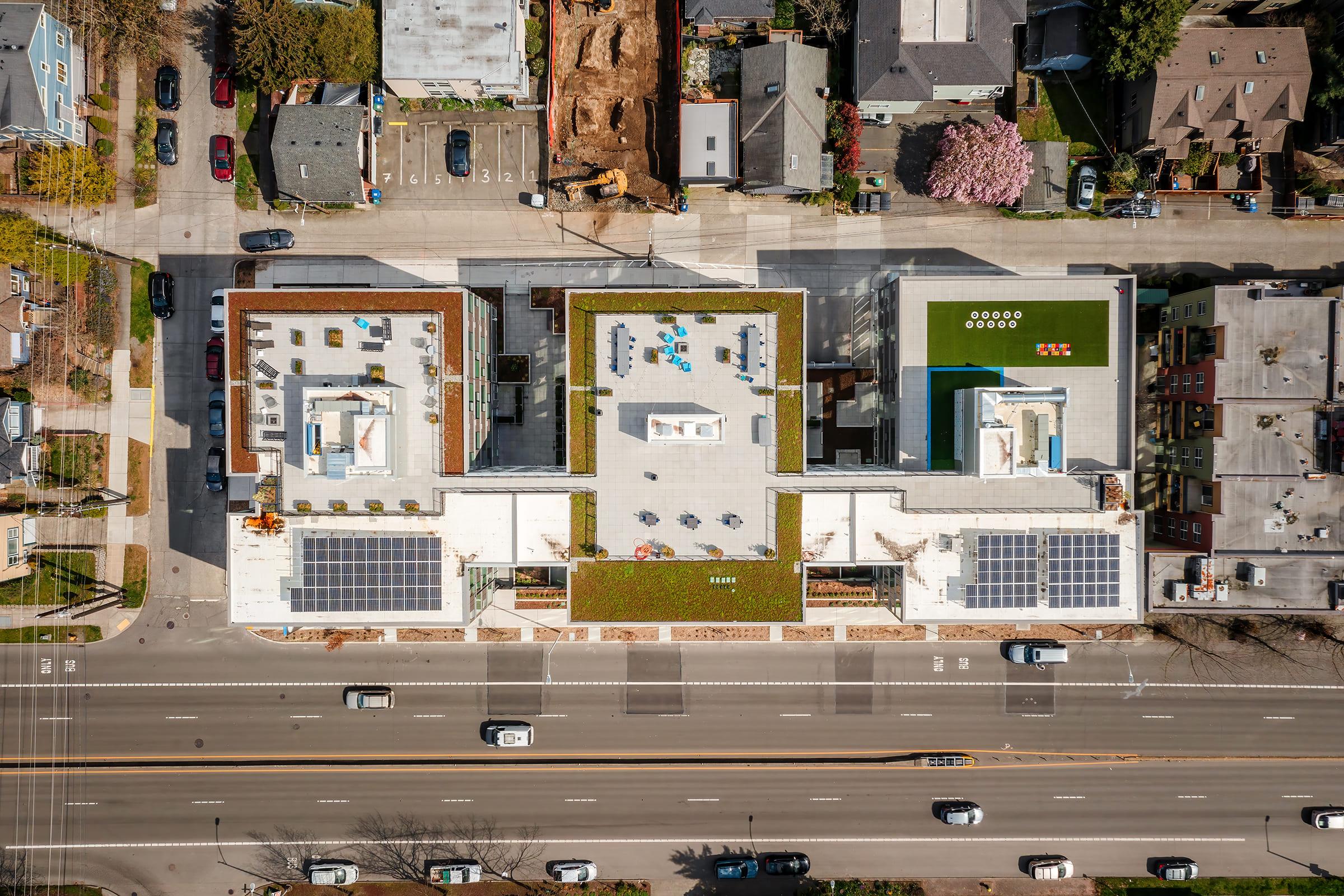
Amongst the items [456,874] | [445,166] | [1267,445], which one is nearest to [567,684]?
[456,874]

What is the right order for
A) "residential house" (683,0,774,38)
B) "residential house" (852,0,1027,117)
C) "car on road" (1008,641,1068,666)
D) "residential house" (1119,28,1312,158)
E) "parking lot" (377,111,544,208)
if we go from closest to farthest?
"residential house" (1119,28,1312,158) < "residential house" (852,0,1027,117) < "residential house" (683,0,774,38) < "car on road" (1008,641,1068,666) < "parking lot" (377,111,544,208)

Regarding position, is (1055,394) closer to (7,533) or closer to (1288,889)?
(1288,889)

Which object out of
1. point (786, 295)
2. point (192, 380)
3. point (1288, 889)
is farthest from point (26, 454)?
point (1288, 889)

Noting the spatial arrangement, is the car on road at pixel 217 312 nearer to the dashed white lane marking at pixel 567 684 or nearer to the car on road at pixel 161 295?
the car on road at pixel 161 295

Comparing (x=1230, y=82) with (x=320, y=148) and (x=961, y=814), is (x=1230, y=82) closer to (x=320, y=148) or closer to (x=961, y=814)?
(x=961, y=814)

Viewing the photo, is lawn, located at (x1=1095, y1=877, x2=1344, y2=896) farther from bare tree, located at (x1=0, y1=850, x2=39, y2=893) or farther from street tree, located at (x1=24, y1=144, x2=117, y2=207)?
street tree, located at (x1=24, y1=144, x2=117, y2=207)

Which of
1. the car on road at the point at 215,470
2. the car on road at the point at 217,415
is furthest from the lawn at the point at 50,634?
the car on road at the point at 217,415

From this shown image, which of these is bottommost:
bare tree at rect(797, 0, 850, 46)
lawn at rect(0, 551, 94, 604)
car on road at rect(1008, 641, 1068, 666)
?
car on road at rect(1008, 641, 1068, 666)

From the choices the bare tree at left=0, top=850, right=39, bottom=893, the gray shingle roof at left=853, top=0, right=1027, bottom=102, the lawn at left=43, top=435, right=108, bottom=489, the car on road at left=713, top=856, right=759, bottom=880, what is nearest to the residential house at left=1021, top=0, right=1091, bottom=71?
the gray shingle roof at left=853, top=0, right=1027, bottom=102
